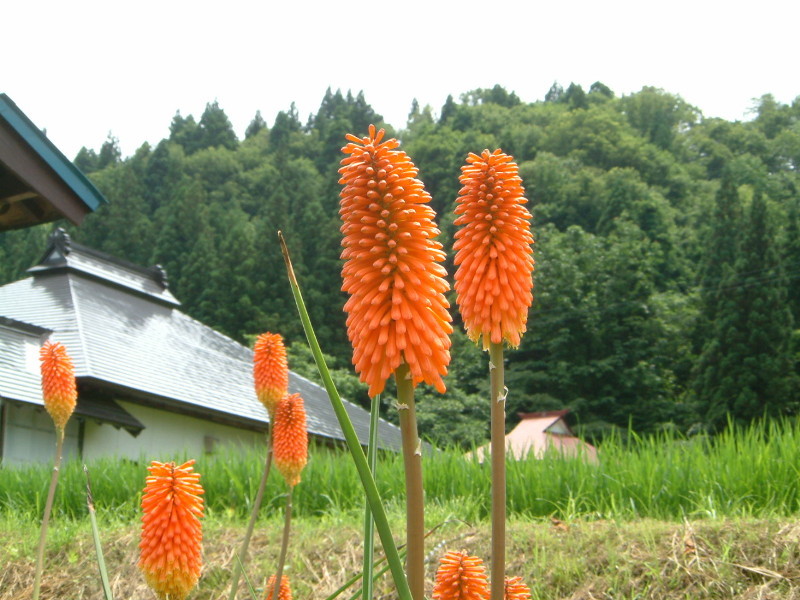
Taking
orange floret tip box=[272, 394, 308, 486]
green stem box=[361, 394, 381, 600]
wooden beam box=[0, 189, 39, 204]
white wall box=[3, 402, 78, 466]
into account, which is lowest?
green stem box=[361, 394, 381, 600]

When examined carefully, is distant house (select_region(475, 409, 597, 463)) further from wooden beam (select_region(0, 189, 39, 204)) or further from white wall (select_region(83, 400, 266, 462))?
white wall (select_region(83, 400, 266, 462))

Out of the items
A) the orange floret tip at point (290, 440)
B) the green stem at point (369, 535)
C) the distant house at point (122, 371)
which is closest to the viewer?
the green stem at point (369, 535)

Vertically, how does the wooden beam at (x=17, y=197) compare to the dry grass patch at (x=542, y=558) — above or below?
above

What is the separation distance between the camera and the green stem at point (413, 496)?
106 cm

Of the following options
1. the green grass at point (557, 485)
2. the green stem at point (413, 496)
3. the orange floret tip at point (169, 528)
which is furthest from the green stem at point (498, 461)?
the green grass at point (557, 485)

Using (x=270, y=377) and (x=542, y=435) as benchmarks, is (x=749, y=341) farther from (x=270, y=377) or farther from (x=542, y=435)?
(x=270, y=377)

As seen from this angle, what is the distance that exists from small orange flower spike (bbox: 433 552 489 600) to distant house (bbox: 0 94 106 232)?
195 inches

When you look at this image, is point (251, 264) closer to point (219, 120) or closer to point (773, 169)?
point (219, 120)

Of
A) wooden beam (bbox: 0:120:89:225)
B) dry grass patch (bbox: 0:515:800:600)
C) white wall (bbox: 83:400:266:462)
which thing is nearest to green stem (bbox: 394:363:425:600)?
dry grass patch (bbox: 0:515:800:600)

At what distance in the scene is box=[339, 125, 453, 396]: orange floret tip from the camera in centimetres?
117

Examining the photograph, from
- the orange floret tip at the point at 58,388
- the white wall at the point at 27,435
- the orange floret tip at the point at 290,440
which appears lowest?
the orange floret tip at the point at 290,440

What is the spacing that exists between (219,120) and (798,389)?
161 ft

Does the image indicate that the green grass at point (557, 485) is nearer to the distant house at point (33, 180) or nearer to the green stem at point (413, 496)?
the distant house at point (33, 180)

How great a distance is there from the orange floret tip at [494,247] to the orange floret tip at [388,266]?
37 centimetres
